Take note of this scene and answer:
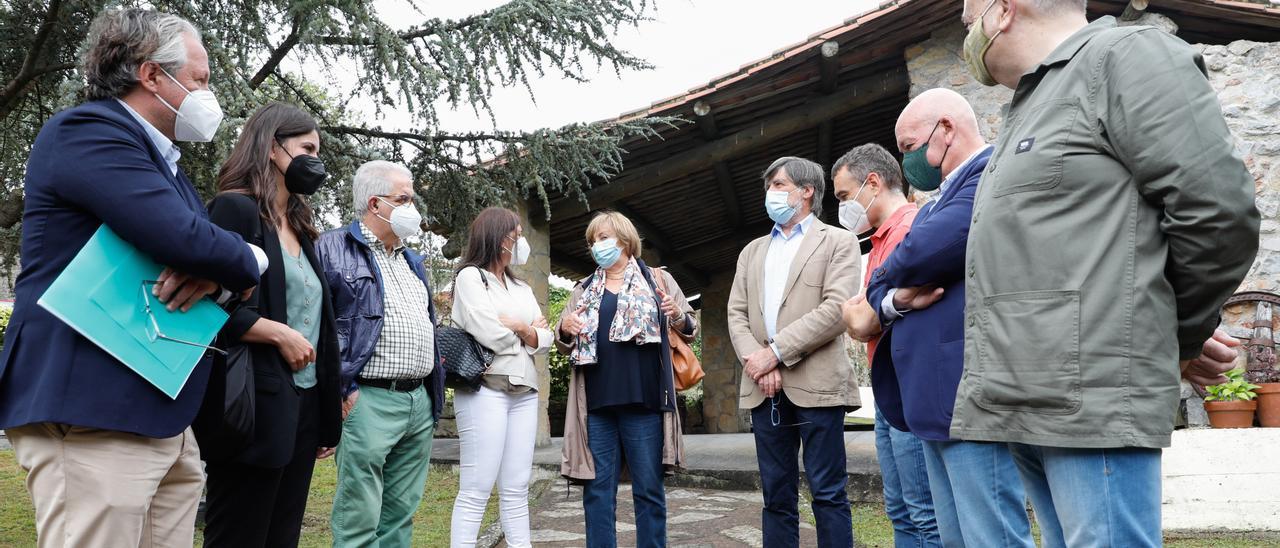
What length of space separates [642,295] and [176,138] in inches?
90.3

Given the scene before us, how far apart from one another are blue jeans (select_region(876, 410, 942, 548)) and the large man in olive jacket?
1354 millimetres

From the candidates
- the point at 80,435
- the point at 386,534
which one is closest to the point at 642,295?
the point at 386,534

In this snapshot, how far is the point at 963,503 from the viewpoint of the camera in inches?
83.6

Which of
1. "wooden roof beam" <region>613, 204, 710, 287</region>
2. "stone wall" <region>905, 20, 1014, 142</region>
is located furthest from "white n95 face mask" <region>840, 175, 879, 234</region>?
"wooden roof beam" <region>613, 204, 710, 287</region>

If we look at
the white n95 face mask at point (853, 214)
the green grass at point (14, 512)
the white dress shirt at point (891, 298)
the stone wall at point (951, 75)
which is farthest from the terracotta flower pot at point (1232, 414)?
the green grass at point (14, 512)

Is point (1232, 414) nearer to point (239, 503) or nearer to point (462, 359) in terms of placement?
point (462, 359)

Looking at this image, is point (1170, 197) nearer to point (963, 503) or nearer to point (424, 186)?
point (963, 503)

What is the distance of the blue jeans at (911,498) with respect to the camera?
3008 millimetres

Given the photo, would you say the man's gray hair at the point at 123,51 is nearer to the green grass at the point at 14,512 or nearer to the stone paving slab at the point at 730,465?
the green grass at the point at 14,512

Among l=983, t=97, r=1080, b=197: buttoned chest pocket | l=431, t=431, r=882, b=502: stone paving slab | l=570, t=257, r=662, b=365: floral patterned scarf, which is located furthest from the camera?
l=431, t=431, r=882, b=502: stone paving slab

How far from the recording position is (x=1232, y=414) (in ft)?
17.7

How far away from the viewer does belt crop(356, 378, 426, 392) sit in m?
3.16

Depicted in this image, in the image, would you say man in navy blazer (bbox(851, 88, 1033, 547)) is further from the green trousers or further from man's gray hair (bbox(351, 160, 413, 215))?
man's gray hair (bbox(351, 160, 413, 215))

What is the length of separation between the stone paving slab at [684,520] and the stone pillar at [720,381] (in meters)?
7.58
